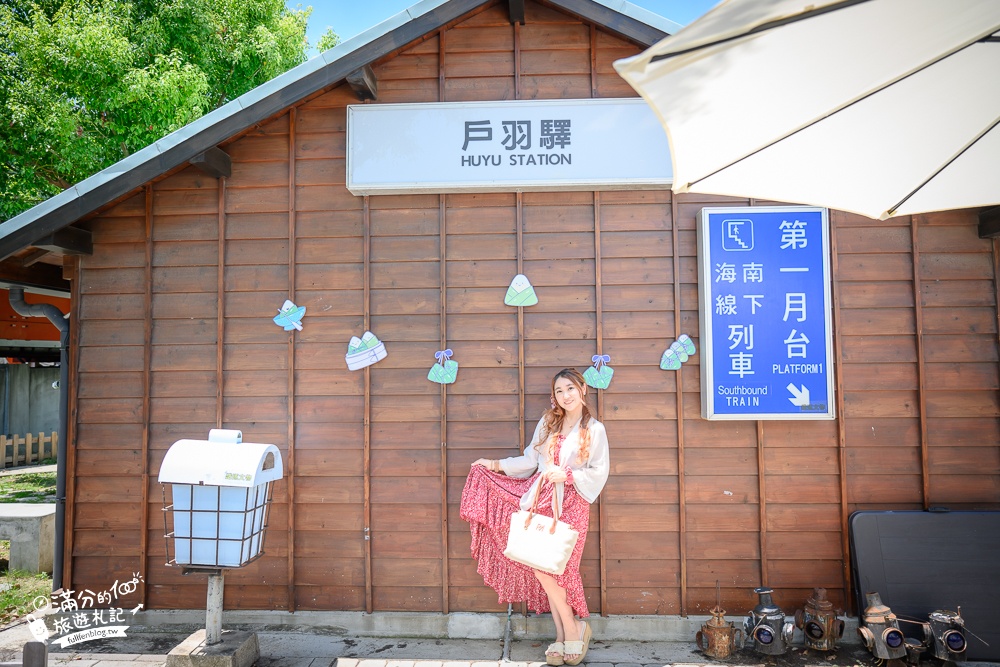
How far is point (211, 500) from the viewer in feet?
12.6

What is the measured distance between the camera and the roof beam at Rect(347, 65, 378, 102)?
14.5ft

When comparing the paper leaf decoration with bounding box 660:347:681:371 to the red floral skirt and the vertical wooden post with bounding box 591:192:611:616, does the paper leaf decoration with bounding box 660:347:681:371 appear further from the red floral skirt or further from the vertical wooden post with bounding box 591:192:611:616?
the red floral skirt

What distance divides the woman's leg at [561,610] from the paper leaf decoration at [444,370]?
1.52m

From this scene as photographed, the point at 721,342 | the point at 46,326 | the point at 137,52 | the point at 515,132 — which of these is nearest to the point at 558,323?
the point at 721,342

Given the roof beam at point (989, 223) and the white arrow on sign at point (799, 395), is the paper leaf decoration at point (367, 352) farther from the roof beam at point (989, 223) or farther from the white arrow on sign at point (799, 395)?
the roof beam at point (989, 223)

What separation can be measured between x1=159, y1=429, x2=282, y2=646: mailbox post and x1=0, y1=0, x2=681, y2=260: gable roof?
2006 mm

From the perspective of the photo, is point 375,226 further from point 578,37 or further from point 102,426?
point 102,426

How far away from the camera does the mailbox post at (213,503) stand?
3.79m

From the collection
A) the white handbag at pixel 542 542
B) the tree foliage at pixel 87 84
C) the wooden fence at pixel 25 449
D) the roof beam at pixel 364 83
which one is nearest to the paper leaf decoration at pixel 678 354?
the white handbag at pixel 542 542

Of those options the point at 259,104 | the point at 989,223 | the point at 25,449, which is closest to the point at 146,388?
the point at 259,104

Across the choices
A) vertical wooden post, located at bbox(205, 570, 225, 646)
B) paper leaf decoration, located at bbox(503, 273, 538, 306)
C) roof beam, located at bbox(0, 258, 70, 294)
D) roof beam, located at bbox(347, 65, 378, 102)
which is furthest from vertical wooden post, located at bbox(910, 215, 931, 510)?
roof beam, located at bbox(0, 258, 70, 294)

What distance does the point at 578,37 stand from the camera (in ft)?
15.5

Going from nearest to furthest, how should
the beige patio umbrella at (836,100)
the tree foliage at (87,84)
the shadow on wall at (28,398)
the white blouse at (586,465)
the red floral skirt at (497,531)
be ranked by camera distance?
the beige patio umbrella at (836,100) < the white blouse at (586,465) < the red floral skirt at (497,531) < the tree foliage at (87,84) < the shadow on wall at (28,398)

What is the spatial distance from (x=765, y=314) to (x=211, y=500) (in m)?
4.06
